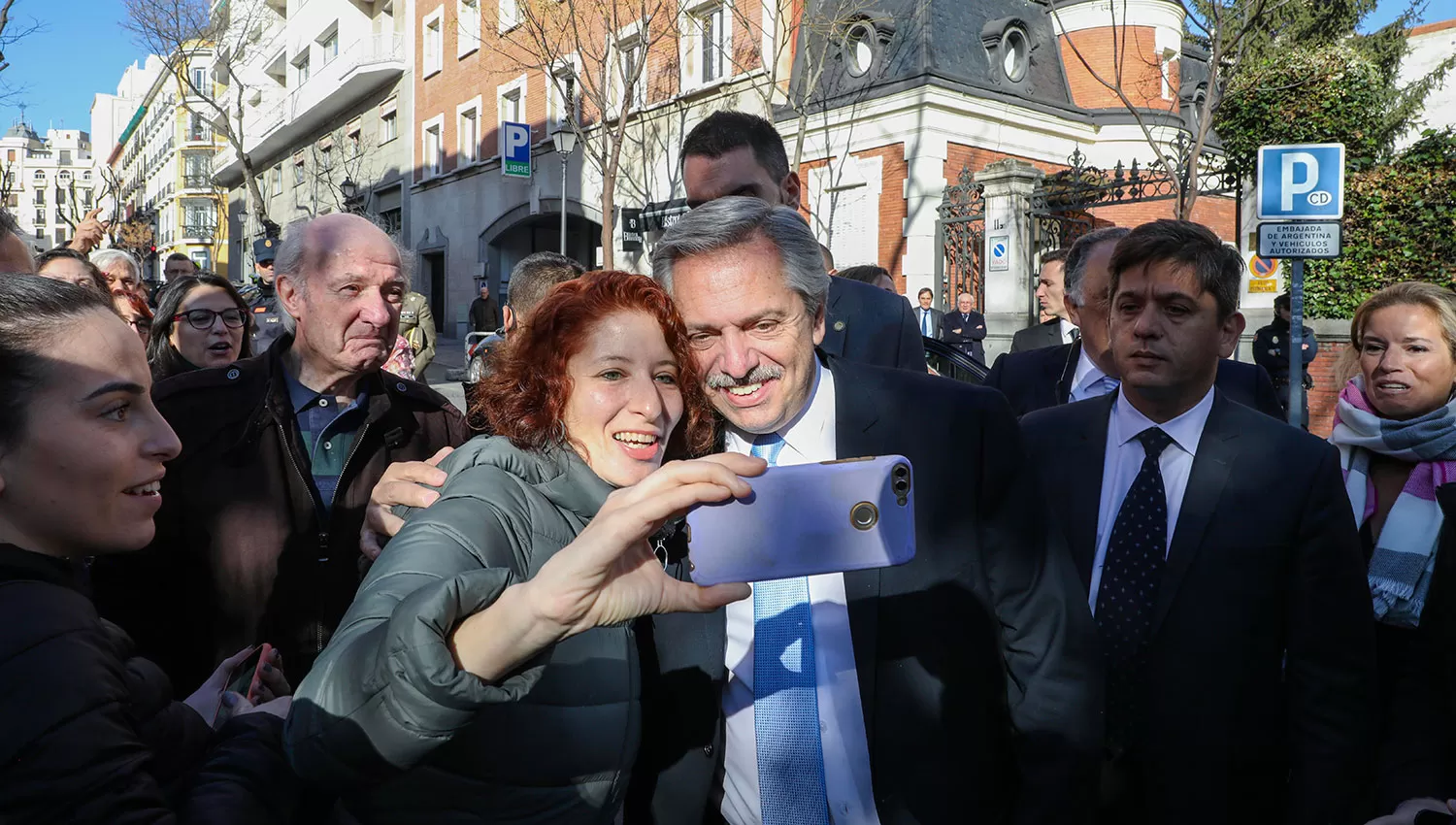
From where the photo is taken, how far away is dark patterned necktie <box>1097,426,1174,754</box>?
8.43ft

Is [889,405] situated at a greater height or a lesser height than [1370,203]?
lesser

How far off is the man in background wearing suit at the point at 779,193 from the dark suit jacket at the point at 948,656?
1120 millimetres

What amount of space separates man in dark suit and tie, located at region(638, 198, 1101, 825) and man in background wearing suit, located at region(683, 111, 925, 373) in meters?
1.10

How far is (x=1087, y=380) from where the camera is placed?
452 cm

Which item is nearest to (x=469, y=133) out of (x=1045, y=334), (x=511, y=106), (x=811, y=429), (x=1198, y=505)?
(x=511, y=106)

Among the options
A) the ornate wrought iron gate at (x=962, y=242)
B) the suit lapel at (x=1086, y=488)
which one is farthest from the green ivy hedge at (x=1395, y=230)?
the suit lapel at (x=1086, y=488)

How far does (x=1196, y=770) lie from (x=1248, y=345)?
1272cm

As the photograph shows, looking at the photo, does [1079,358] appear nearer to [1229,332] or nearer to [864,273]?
[1229,332]

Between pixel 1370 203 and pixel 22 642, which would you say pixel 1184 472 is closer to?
pixel 22 642

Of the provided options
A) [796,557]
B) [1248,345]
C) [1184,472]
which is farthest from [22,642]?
[1248,345]

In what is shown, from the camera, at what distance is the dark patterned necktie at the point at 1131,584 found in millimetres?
2570

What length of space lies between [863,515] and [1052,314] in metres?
6.30

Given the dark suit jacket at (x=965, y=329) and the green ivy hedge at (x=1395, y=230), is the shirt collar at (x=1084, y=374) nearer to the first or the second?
the dark suit jacket at (x=965, y=329)

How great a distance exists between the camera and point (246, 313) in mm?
4898
